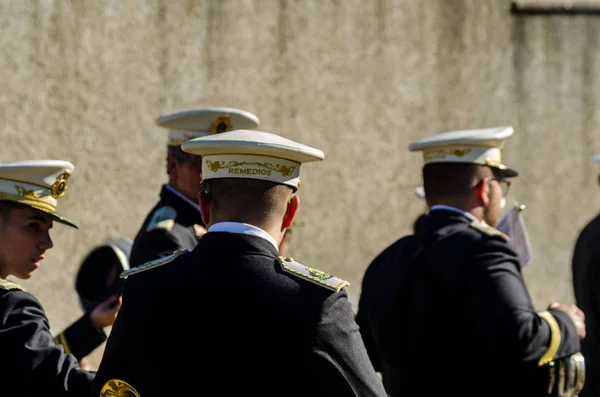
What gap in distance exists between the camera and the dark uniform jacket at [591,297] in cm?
533

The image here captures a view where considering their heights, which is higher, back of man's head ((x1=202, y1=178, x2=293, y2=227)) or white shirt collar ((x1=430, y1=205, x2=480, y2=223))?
back of man's head ((x1=202, y1=178, x2=293, y2=227))

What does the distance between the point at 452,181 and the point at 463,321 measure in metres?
0.68

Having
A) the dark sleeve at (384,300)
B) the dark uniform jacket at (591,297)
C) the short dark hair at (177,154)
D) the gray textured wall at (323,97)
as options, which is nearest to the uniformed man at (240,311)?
the dark sleeve at (384,300)

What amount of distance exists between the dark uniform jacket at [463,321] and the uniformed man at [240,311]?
1287 millimetres

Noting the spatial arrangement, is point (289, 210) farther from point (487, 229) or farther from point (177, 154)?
point (177, 154)

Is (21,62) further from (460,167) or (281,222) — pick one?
(281,222)

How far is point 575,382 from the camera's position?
4.13 metres

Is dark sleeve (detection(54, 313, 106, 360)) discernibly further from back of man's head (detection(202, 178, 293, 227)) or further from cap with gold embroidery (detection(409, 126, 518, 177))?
cap with gold embroidery (detection(409, 126, 518, 177))

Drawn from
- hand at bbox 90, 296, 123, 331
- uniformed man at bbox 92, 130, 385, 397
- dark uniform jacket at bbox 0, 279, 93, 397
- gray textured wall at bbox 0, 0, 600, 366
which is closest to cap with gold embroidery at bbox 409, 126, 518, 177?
hand at bbox 90, 296, 123, 331

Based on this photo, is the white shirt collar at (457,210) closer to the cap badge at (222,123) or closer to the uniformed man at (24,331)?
the cap badge at (222,123)

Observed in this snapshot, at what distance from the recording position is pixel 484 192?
14.5 ft

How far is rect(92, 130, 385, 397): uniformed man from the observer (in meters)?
2.68

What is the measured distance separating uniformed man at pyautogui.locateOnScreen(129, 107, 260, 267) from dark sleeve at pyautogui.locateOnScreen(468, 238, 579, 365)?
4.01 feet

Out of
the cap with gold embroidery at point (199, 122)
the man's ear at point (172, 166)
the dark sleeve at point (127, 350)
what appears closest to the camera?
the dark sleeve at point (127, 350)
